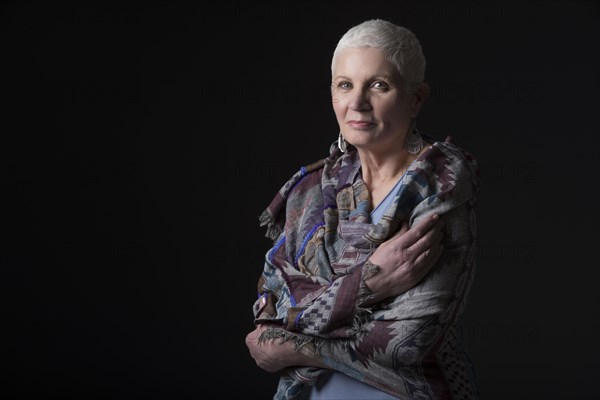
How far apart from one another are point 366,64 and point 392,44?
0.10m

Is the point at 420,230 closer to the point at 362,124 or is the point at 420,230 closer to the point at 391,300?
the point at 391,300

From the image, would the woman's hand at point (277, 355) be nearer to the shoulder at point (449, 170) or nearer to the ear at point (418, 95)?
the shoulder at point (449, 170)

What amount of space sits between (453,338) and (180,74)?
8.36ft

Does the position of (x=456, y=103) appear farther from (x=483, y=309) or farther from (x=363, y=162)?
(x=363, y=162)

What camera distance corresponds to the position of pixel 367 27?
9.09 feet

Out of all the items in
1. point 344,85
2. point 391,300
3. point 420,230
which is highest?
point 344,85

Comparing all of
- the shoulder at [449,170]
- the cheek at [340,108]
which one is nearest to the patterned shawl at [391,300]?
the shoulder at [449,170]

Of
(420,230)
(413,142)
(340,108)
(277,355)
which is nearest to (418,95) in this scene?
(413,142)

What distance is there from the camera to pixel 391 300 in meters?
2.73

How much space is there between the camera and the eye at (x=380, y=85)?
275cm

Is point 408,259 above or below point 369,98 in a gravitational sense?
below

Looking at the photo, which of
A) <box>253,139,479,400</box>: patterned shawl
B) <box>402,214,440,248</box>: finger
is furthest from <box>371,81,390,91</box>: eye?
<box>402,214,440,248</box>: finger

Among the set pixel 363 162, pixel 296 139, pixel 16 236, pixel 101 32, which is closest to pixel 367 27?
pixel 363 162

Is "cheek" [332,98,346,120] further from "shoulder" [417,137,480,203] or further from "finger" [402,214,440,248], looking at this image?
"finger" [402,214,440,248]
